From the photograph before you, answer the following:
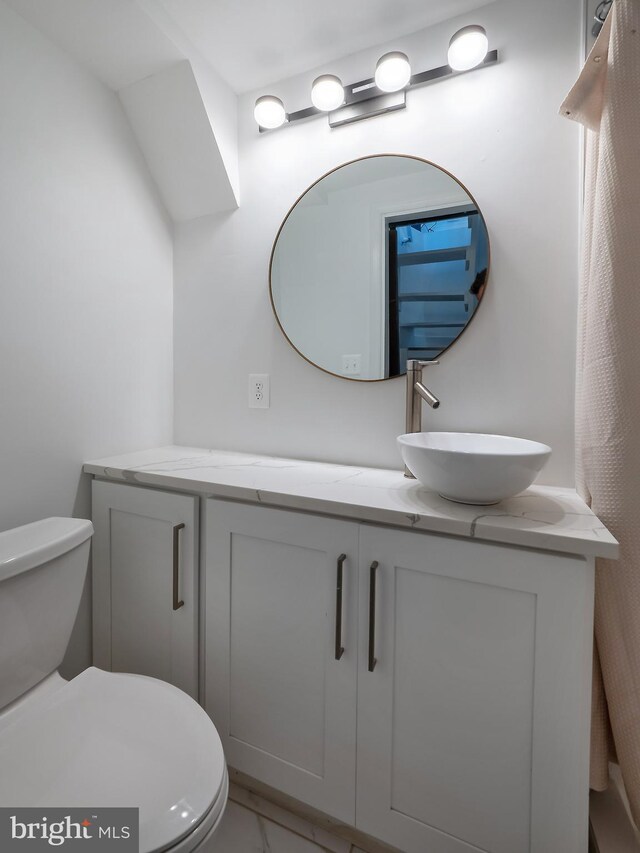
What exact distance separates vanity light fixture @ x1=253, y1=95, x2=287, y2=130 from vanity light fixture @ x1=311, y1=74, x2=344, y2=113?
0.48 feet

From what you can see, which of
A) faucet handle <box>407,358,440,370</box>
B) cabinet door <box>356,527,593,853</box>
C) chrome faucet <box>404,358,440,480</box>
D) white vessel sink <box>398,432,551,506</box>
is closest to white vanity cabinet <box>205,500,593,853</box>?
cabinet door <box>356,527,593,853</box>

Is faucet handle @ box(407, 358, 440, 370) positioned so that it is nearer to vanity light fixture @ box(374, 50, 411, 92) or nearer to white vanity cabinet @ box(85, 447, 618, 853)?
white vanity cabinet @ box(85, 447, 618, 853)

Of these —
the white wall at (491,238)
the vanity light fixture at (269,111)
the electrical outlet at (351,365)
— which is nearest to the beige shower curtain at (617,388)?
the white wall at (491,238)

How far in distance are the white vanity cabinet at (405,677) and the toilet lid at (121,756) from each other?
0.26 m

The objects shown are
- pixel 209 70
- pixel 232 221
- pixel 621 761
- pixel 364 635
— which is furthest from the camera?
pixel 232 221

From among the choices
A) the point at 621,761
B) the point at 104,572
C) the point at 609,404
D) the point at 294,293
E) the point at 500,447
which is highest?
the point at 294,293

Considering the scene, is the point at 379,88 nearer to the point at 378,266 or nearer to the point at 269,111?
the point at 269,111

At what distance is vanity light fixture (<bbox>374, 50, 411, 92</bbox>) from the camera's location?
123 cm

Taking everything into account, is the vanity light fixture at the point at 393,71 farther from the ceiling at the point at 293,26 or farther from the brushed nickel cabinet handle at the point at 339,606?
the brushed nickel cabinet handle at the point at 339,606

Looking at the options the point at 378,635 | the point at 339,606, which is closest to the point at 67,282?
the point at 339,606

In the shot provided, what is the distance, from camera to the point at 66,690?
980 millimetres

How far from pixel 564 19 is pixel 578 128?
30 cm

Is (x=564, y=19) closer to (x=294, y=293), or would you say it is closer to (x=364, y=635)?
(x=294, y=293)

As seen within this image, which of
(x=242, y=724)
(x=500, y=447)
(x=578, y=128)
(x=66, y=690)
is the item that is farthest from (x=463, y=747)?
(x=578, y=128)
